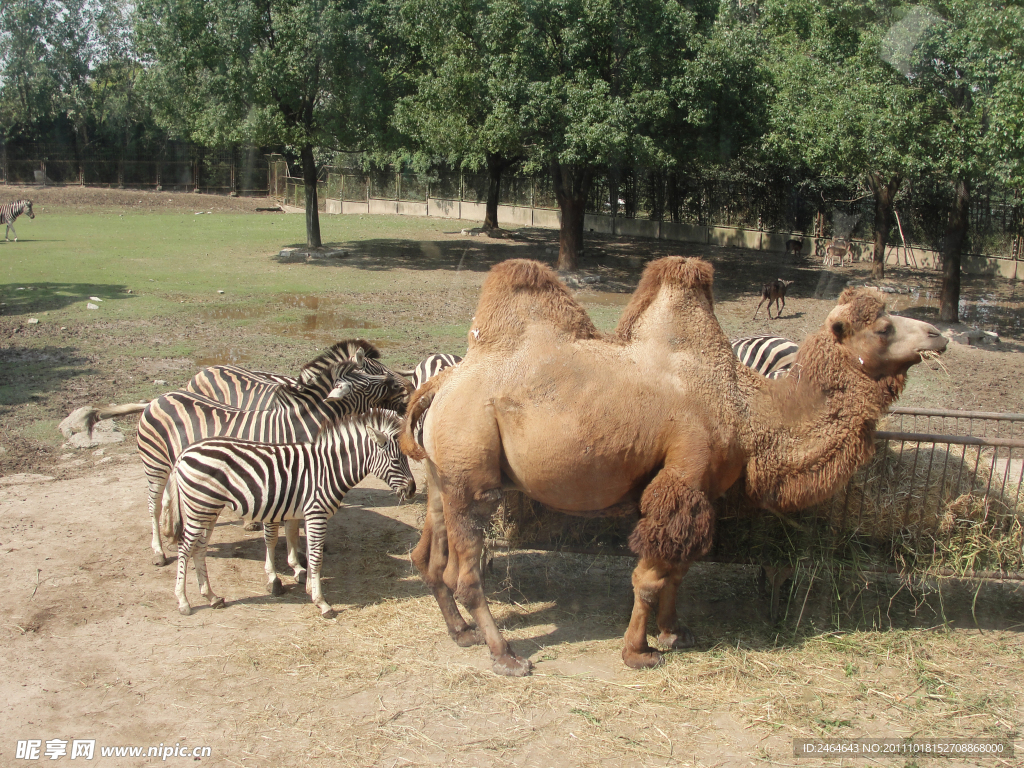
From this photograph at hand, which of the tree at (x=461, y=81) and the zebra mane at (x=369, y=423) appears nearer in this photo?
the zebra mane at (x=369, y=423)

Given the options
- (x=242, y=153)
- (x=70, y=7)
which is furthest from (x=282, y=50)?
(x=70, y=7)

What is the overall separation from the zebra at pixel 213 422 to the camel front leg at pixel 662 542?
291 centimetres

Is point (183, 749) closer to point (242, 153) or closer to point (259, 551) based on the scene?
point (259, 551)

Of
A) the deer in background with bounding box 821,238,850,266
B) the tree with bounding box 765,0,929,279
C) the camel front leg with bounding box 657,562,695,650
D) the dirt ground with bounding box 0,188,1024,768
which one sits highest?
the tree with bounding box 765,0,929,279

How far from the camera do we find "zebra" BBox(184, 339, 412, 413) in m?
7.25

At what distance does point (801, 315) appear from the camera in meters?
18.9

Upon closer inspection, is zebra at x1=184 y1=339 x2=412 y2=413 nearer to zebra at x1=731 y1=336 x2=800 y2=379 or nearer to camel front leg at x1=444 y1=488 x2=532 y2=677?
camel front leg at x1=444 y1=488 x2=532 y2=677

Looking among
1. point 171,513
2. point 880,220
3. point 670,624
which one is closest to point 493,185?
point 880,220

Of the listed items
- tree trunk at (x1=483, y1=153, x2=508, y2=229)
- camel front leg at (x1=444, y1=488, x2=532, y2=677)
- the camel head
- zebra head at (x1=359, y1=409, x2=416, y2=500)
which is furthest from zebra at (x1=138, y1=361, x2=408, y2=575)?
tree trunk at (x1=483, y1=153, x2=508, y2=229)

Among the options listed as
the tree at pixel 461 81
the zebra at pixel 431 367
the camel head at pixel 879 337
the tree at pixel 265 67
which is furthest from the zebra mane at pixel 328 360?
the tree at pixel 265 67

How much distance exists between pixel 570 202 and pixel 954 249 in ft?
32.7

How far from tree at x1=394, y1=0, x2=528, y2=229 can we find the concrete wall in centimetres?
1092

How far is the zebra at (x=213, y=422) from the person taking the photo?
275 inches

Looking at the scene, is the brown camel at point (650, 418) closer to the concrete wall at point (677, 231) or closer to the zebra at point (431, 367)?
the zebra at point (431, 367)
